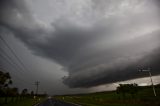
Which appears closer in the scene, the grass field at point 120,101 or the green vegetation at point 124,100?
the grass field at point 120,101

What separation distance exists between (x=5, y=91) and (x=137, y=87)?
48499mm

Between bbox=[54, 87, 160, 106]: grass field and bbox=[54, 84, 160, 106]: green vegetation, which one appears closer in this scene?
bbox=[54, 87, 160, 106]: grass field

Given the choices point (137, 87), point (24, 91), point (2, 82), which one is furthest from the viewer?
point (24, 91)

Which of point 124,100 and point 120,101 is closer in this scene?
point 120,101

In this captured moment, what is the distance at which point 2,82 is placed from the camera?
61000mm

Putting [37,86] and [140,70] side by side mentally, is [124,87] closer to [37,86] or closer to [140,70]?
[140,70]

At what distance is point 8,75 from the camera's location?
213 ft

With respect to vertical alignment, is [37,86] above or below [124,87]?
above

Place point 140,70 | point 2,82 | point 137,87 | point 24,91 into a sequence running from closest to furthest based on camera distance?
1. point 140,70
2. point 2,82
3. point 137,87
4. point 24,91

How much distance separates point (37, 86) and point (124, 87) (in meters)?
69.9

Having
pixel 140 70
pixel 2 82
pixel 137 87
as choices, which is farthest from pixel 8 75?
pixel 137 87

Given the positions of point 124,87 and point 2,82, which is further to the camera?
point 124,87

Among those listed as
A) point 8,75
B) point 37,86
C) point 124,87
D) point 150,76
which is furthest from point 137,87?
point 37,86

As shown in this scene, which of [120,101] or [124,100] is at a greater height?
[124,100]
